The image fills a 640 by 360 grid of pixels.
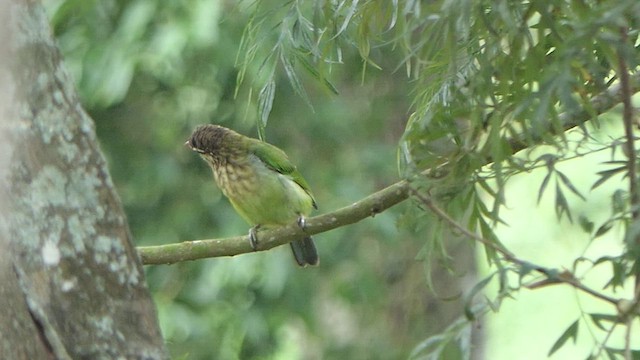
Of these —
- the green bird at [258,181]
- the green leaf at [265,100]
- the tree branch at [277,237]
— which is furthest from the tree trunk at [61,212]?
the green bird at [258,181]

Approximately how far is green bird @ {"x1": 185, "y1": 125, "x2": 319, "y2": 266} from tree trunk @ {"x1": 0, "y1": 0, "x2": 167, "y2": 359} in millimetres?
2412

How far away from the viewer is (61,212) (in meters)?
2.76

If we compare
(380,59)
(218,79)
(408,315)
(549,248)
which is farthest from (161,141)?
(549,248)

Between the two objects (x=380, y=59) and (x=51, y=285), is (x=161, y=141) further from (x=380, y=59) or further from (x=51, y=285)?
(x=51, y=285)

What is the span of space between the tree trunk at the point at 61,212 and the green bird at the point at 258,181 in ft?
7.91

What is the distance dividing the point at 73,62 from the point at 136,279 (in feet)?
14.8

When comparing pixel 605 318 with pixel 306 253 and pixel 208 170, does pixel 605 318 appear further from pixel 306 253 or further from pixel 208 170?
pixel 208 170

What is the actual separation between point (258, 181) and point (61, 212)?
273cm

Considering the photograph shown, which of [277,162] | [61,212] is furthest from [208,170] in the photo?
[61,212]

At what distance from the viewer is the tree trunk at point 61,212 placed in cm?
271

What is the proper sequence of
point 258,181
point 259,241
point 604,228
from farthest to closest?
1. point 258,181
2. point 259,241
3. point 604,228

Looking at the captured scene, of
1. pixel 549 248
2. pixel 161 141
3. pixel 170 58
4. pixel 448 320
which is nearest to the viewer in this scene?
pixel 170 58

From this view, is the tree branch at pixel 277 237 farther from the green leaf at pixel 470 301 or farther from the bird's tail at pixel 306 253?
the bird's tail at pixel 306 253

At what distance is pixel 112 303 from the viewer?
9.02 ft
